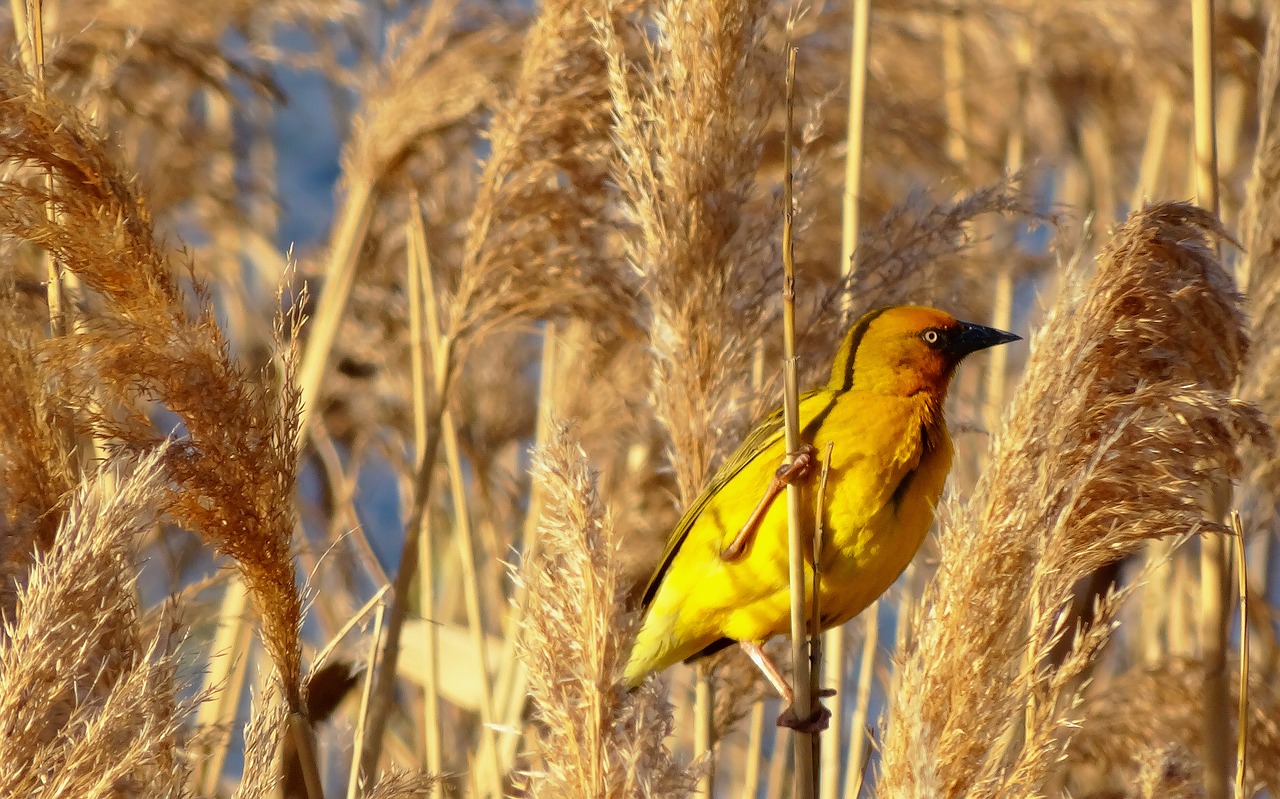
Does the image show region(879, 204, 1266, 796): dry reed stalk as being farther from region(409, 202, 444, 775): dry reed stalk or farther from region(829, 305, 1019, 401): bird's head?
region(409, 202, 444, 775): dry reed stalk

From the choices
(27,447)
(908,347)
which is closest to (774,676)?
(908,347)

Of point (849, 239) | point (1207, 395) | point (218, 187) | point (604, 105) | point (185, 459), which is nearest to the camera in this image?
point (185, 459)

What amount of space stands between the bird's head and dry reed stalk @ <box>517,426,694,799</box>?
1252 millimetres

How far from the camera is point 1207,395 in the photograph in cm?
203

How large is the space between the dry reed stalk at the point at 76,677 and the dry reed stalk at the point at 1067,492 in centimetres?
102

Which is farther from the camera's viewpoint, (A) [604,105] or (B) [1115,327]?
(A) [604,105]

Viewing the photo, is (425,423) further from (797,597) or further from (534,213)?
(797,597)

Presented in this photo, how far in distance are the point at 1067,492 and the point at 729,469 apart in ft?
3.10

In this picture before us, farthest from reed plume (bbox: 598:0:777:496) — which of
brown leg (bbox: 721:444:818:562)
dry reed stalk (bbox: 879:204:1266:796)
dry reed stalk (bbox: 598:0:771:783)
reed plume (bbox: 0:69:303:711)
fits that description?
reed plume (bbox: 0:69:303:711)

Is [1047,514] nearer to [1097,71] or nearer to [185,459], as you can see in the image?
[185,459]

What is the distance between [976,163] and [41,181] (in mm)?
3545

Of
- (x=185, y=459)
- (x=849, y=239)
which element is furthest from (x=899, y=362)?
(x=185, y=459)

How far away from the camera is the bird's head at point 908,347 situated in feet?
9.64

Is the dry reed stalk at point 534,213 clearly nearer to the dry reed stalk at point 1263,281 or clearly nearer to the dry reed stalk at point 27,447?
the dry reed stalk at point 27,447
